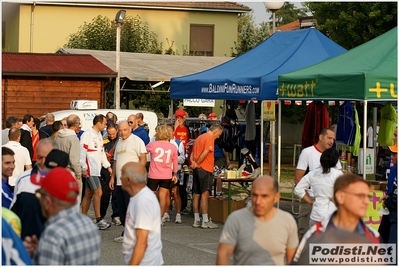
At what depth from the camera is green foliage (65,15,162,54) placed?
4112cm

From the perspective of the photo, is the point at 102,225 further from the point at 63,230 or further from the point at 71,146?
the point at 63,230

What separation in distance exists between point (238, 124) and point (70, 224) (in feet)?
44.3

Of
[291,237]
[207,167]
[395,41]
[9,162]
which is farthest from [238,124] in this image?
[291,237]

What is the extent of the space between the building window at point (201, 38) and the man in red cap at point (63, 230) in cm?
4083

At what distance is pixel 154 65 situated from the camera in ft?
103

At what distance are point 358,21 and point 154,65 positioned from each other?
25.4ft

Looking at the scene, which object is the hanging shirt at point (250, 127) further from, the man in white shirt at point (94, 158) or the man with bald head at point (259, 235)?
the man with bald head at point (259, 235)

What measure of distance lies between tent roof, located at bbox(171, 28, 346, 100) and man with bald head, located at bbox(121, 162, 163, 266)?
7701 millimetres

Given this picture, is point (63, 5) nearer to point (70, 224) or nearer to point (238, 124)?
point (238, 124)

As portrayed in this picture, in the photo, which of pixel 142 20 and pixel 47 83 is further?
pixel 142 20

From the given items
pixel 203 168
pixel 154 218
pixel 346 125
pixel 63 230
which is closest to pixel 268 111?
pixel 346 125

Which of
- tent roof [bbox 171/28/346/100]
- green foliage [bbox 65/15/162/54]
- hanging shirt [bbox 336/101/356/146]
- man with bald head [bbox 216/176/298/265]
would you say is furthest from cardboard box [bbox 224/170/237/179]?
green foliage [bbox 65/15/162/54]

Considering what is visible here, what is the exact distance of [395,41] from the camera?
41.0 feet

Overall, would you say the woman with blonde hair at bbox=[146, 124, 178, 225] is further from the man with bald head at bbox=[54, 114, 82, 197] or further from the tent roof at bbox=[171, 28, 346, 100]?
the tent roof at bbox=[171, 28, 346, 100]
